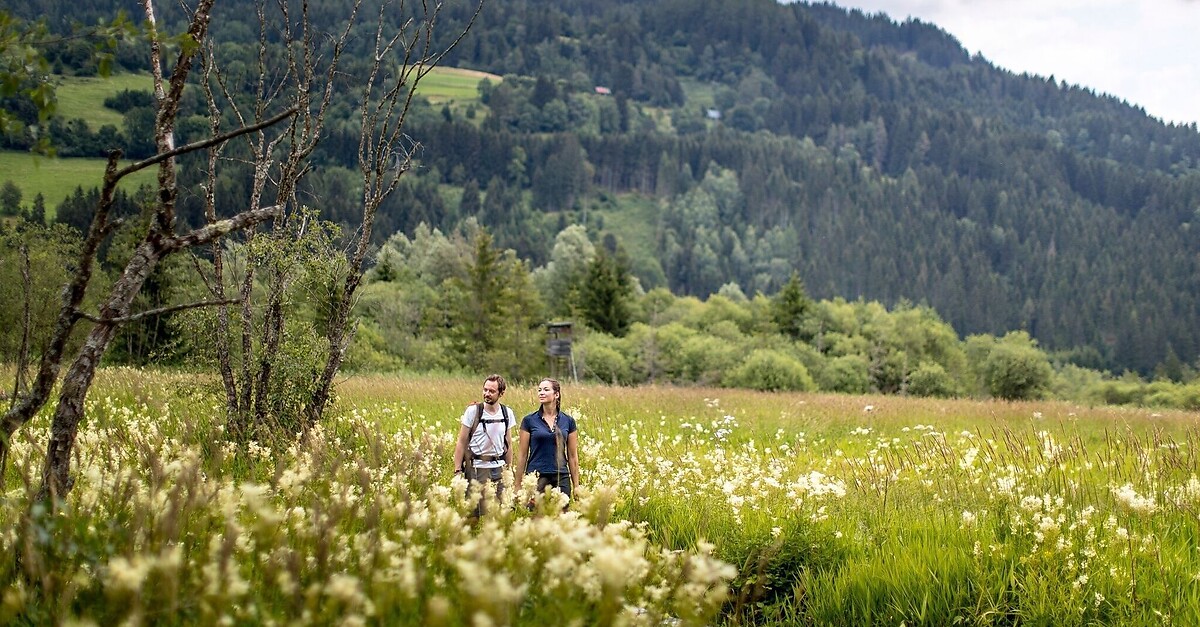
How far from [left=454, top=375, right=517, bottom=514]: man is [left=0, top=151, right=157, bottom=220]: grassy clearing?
46.9 metres

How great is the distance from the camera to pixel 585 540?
3.46 meters

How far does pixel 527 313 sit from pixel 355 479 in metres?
56.0

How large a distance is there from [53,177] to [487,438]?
8631 cm

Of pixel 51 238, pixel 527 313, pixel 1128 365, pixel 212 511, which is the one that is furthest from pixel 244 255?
pixel 1128 365

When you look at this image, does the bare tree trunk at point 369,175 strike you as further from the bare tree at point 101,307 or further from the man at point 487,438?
the bare tree at point 101,307

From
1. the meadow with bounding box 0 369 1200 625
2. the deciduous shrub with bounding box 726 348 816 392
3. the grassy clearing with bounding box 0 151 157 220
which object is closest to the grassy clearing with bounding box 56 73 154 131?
the grassy clearing with bounding box 0 151 157 220

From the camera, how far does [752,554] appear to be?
23.6ft

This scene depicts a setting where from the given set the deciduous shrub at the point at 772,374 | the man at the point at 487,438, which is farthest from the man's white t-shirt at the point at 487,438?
the deciduous shrub at the point at 772,374

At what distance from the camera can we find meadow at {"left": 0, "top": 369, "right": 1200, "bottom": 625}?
3.48 metres

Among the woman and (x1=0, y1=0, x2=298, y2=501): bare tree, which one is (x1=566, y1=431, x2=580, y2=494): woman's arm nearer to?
the woman

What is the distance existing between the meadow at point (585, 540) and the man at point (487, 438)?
1.26ft

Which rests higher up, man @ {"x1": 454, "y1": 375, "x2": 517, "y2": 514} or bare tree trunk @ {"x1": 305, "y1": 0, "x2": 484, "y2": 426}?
bare tree trunk @ {"x1": 305, "y1": 0, "x2": 484, "y2": 426}

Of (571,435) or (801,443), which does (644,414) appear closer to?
(801,443)

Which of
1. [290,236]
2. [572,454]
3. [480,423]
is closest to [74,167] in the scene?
[290,236]
